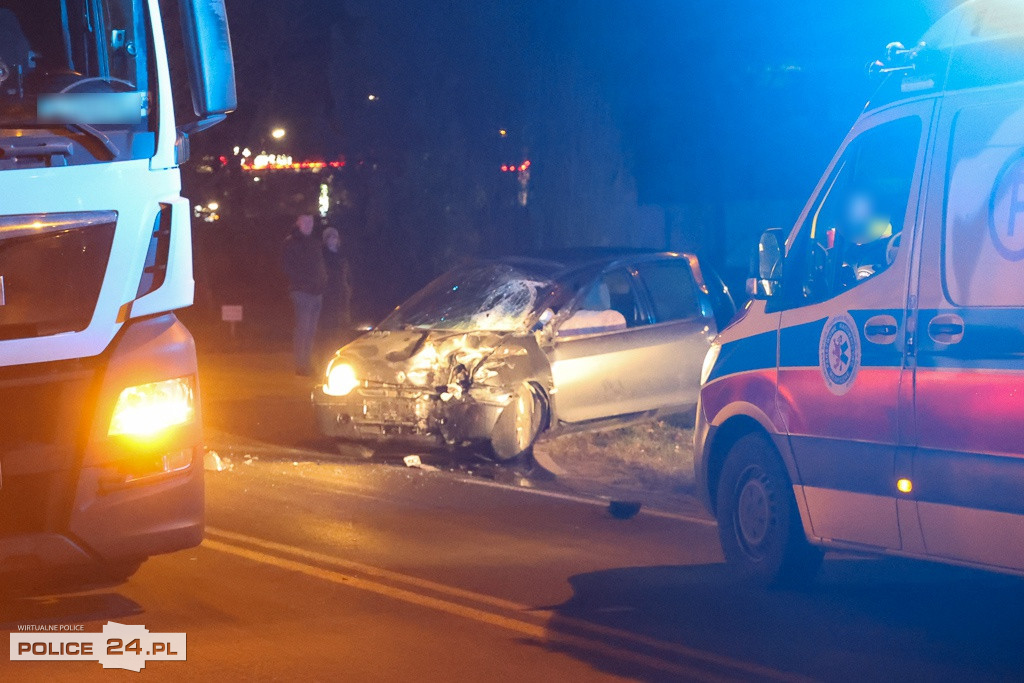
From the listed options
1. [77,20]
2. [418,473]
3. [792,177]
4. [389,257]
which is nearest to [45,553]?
[77,20]

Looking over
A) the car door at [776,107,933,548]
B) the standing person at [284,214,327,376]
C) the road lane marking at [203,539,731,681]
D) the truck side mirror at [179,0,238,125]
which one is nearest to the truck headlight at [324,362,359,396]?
the road lane marking at [203,539,731,681]

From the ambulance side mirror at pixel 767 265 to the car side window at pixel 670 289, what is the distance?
5.00 m

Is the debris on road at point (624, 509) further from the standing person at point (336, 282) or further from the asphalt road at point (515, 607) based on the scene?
the standing person at point (336, 282)

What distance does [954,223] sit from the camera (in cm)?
591

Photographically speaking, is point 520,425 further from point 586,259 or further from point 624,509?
point 624,509

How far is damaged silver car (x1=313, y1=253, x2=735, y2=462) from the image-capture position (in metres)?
11.1

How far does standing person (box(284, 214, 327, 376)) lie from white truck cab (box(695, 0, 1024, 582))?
34.7 feet

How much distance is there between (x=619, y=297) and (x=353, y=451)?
8.40 feet

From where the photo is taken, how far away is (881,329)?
6223mm

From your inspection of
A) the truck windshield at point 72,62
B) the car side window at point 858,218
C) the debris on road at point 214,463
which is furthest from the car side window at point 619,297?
the truck windshield at point 72,62

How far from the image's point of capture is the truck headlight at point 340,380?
457 inches

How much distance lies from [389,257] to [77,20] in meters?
21.7

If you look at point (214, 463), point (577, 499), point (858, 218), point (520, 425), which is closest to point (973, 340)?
point (858, 218)


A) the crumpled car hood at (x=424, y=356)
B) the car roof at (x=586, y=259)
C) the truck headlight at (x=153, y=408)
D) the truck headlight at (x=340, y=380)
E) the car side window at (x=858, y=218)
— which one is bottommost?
the truck headlight at (x=340, y=380)
